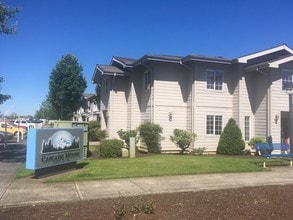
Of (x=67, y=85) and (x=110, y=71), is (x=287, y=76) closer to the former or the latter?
(x=110, y=71)

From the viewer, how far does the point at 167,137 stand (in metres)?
19.4

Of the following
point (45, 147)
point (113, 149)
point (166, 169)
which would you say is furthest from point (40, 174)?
point (113, 149)

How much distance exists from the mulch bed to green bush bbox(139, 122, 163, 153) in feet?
31.5

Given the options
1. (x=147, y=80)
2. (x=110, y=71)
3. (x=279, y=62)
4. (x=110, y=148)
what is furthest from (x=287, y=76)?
(x=110, y=148)

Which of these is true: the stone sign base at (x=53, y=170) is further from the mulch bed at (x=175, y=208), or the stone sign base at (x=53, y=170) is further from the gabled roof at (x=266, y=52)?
the gabled roof at (x=266, y=52)

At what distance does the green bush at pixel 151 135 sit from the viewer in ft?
59.5

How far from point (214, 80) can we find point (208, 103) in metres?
1.55

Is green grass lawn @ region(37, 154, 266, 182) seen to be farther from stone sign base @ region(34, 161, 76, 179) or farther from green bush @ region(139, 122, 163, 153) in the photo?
green bush @ region(139, 122, 163, 153)

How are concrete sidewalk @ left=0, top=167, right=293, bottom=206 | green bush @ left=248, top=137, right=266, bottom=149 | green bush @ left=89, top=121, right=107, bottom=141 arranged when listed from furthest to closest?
green bush @ left=89, top=121, right=107, bottom=141
green bush @ left=248, top=137, right=266, bottom=149
concrete sidewalk @ left=0, top=167, right=293, bottom=206

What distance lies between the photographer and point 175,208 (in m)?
7.00

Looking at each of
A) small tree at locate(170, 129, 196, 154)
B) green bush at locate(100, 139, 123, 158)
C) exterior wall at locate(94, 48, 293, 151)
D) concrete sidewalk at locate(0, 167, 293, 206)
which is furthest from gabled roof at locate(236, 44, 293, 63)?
concrete sidewalk at locate(0, 167, 293, 206)

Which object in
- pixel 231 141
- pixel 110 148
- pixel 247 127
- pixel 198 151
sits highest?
pixel 247 127

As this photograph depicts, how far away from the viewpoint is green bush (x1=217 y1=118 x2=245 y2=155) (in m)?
18.8

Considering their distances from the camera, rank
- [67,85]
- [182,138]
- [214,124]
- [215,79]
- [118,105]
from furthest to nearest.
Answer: [67,85], [118,105], [215,79], [214,124], [182,138]
